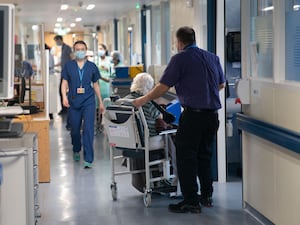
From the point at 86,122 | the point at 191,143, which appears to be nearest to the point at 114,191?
the point at 191,143

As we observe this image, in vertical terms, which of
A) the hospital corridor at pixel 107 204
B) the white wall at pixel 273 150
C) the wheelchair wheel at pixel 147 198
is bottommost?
the hospital corridor at pixel 107 204

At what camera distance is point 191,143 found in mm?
5266

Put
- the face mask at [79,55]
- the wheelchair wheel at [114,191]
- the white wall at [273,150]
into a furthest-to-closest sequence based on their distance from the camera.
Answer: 1. the face mask at [79,55]
2. the wheelchair wheel at [114,191]
3. the white wall at [273,150]

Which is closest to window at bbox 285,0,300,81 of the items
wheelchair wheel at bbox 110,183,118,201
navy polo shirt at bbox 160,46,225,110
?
navy polo shirt at bbox 160,46,225,110

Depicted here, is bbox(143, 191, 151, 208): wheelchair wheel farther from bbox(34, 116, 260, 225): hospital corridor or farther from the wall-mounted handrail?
the wall-mounted handrail

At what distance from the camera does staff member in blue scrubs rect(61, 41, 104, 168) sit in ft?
24.3

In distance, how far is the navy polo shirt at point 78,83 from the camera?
7.41 metres

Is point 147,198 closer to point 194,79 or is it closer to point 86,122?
point 194,79

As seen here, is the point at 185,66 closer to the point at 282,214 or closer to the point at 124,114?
the point at 124,114

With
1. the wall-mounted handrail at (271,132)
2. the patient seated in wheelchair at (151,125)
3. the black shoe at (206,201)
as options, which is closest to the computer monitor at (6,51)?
the wall-mounted handrail at (271,132)

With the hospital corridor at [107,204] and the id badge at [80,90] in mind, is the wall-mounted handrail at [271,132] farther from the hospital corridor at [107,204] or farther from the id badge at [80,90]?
the id badge at [80,90]

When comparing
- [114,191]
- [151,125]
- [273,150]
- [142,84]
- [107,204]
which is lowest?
[107,204]

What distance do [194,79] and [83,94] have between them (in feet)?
8.20

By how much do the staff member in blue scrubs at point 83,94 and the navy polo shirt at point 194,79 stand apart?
235 cm
